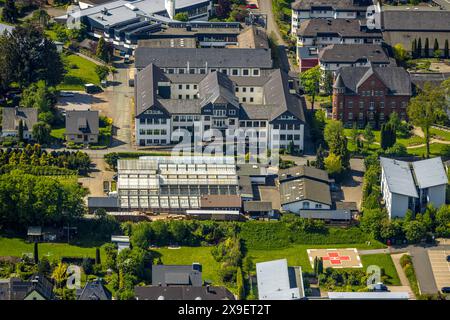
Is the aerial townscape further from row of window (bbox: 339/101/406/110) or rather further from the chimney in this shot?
the chimney

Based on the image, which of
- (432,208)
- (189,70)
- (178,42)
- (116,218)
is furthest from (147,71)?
(432,208)

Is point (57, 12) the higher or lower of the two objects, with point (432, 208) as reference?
higher

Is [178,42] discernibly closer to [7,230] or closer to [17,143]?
[17,143]

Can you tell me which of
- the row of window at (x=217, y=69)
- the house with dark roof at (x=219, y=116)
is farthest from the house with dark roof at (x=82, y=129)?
the row of window at (x=217, y=69)

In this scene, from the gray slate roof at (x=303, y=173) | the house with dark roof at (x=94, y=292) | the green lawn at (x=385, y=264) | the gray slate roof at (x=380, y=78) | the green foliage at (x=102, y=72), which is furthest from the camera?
the green foliage at (x=102, y=72)

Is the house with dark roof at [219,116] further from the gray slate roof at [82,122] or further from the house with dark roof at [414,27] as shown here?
the house with dark roof at [414,27]

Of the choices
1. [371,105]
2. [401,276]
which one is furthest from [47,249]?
[371,105]
